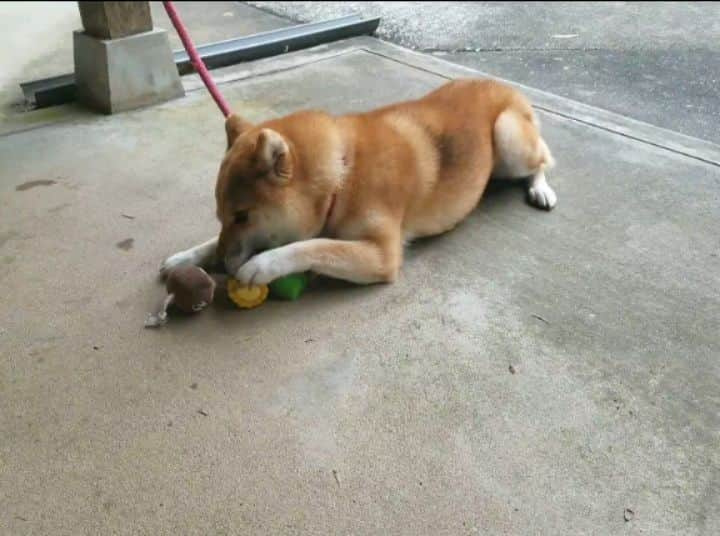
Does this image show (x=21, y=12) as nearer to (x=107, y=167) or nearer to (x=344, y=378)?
(x=107, y=167)

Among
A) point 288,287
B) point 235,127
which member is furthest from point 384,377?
point 235,127

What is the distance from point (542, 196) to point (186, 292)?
64.2 inches

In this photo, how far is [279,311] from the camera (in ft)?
7.73

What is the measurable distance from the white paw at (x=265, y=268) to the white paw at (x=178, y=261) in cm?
28

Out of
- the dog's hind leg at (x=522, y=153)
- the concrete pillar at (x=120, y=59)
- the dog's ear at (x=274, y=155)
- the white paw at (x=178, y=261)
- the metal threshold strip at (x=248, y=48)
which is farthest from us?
the metal threshold strip at (x=248, y=48)

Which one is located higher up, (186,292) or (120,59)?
(120,59)

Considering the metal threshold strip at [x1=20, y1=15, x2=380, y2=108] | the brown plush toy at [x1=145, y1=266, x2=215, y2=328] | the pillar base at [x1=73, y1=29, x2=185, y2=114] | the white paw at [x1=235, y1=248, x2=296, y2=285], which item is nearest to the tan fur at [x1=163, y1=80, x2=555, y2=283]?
the white paw at [x1=235, y1=248, x2=296, y2=285]

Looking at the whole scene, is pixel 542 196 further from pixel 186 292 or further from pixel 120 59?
pixel 120 59

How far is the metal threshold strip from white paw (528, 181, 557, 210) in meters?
2.64

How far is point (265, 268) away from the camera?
89.7 inches

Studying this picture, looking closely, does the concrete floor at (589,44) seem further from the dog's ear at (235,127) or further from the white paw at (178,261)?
the white paw at (178,261)

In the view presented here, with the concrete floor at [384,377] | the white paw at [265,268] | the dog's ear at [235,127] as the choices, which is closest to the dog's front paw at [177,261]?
the concrete floor at [384,377]

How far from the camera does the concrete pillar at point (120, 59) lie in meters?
3.84

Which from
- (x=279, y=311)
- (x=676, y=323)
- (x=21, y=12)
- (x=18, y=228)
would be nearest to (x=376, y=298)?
(x=279, y=311)
